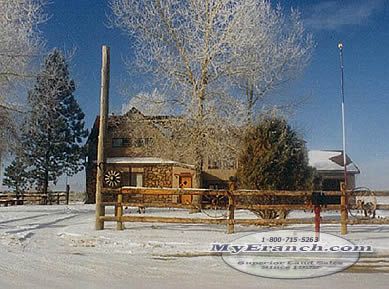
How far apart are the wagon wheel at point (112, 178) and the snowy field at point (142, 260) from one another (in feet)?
66.3

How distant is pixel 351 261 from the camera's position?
10188mm

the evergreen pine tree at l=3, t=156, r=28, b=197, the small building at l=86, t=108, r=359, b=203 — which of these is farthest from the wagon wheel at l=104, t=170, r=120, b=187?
the evergreen pine tree at l=3, t=156, r=28, b=197

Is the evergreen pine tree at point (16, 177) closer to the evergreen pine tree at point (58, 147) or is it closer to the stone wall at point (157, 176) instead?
the evergreen pine tree at point (58, 147)

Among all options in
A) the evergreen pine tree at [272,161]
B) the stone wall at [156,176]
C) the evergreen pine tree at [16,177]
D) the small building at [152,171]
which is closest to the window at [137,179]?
the small building at [152,171]

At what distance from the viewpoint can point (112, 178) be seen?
119 ft

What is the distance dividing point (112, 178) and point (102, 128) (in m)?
21.1

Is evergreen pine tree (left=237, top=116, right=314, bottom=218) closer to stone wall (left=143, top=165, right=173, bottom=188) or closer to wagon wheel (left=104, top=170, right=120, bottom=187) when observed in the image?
wagon wheel (left=104, top=170, right=120, bottom=187)

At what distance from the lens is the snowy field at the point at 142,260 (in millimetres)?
7988

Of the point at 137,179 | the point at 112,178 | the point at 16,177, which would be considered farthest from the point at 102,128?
the point at 16,177

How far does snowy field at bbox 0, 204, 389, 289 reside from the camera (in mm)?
7988

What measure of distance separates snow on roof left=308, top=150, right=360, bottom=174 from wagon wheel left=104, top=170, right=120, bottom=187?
13757 millimetres

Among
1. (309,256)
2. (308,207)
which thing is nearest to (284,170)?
(308,207)

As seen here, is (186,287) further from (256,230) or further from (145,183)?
(145,183)

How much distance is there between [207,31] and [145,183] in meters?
16.0
